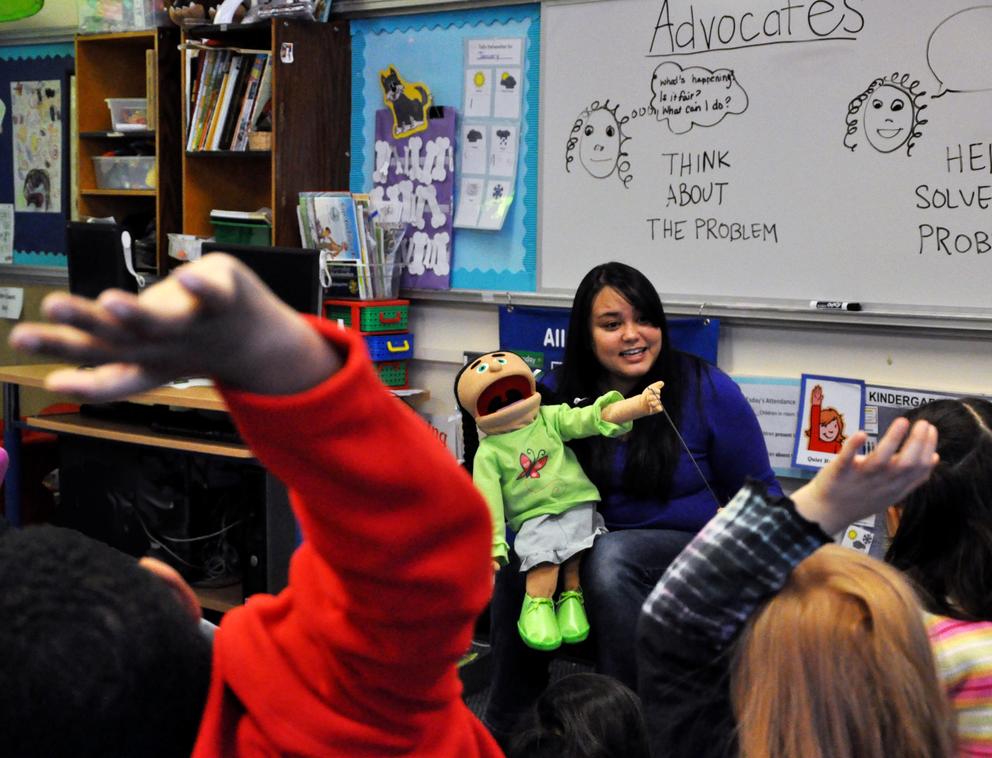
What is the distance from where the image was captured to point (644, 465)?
2580mm

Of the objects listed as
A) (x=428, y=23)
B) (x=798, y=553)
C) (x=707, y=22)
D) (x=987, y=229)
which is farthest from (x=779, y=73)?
(x=798, y=553)

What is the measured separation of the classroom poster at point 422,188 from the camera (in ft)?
11.8

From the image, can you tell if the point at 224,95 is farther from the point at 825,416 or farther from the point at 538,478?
the point at 825,416

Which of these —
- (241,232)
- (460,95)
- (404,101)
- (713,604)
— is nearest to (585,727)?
(713,604)

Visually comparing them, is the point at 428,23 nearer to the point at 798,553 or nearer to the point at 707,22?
the point at 707,22

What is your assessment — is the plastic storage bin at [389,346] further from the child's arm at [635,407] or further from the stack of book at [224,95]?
the child's arm at [635,407]

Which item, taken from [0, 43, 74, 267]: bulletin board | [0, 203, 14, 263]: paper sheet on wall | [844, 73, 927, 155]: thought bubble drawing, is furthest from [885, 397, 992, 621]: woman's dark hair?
[0, 203, 14, 263]: paper sheet on wall

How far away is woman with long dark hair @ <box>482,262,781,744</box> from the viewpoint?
8.35 feet

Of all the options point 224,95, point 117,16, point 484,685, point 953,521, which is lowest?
point 484,685

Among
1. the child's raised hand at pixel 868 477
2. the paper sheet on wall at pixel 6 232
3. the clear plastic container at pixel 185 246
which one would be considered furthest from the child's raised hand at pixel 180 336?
the paper sheet on wall at pixel 6 232

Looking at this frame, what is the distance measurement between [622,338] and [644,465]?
306 millimetres

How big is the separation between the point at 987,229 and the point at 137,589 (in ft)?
8.68

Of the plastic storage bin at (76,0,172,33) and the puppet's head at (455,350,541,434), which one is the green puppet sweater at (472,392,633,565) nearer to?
the puppet's head at (455,350,541,434)

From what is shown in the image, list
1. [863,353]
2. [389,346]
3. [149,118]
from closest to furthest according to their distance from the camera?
[863,353], [389,346], [149,118]
